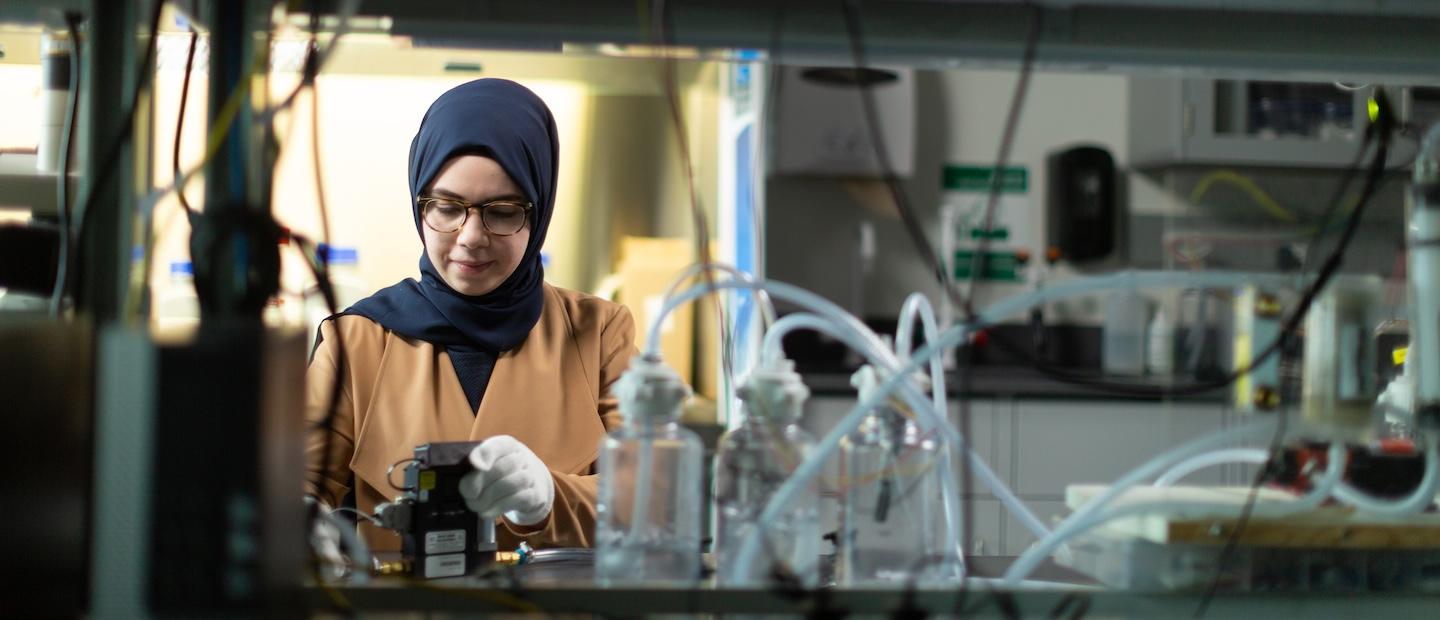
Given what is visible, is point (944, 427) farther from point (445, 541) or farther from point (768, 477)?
point (445, 541)

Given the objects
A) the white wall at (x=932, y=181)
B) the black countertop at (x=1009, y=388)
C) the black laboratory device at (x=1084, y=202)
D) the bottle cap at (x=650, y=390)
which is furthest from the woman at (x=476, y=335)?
the black laboratory device at (x=1084, y=202)

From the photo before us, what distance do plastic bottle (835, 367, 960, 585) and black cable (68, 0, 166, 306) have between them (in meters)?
0.58

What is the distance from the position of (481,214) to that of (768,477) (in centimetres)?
102

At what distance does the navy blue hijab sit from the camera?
1.82 meters

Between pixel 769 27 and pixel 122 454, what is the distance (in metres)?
0.55

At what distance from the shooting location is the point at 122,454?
2.19ft

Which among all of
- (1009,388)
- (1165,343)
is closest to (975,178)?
(1009,388)

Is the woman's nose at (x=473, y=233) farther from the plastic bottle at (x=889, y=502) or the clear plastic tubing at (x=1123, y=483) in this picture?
the clear plastic tubing at (x=1123, y=483)

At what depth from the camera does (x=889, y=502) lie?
3.18 ft

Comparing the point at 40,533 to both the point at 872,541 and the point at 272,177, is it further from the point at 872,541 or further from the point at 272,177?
the point at 872,541

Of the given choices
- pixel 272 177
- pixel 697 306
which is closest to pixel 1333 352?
pixel 272 177

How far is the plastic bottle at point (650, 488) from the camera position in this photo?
0.84 metres

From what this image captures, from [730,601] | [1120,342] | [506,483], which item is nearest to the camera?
[730,601]

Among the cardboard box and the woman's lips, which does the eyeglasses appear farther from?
the cardboard box
